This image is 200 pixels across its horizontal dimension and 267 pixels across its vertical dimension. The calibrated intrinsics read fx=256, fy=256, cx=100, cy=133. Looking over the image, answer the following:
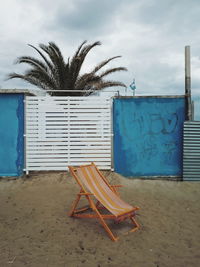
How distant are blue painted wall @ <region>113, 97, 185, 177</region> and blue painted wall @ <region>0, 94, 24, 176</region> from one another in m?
2.46

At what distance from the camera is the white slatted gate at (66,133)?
258 inches

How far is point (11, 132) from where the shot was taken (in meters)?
6.52

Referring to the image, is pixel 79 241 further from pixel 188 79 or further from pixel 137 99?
pixel 188 79

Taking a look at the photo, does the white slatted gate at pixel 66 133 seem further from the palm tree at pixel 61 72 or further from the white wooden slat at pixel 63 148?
the palm tree at pixel 61 72

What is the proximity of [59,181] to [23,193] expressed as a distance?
925 mm

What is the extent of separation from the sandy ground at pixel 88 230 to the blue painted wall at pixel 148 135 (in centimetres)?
68

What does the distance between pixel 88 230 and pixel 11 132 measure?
3.68m

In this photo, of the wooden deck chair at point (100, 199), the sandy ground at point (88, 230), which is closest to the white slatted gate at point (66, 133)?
the sandy ground at point (88, 230)

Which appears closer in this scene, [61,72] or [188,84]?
[188,84]

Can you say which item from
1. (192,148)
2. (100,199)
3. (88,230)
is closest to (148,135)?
(192,148)

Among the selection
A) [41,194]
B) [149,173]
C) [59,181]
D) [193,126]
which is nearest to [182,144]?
[193,126]

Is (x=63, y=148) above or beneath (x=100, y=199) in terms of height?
above

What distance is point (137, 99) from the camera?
6.68 meters

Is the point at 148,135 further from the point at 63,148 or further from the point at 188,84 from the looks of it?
the point at 63,148
